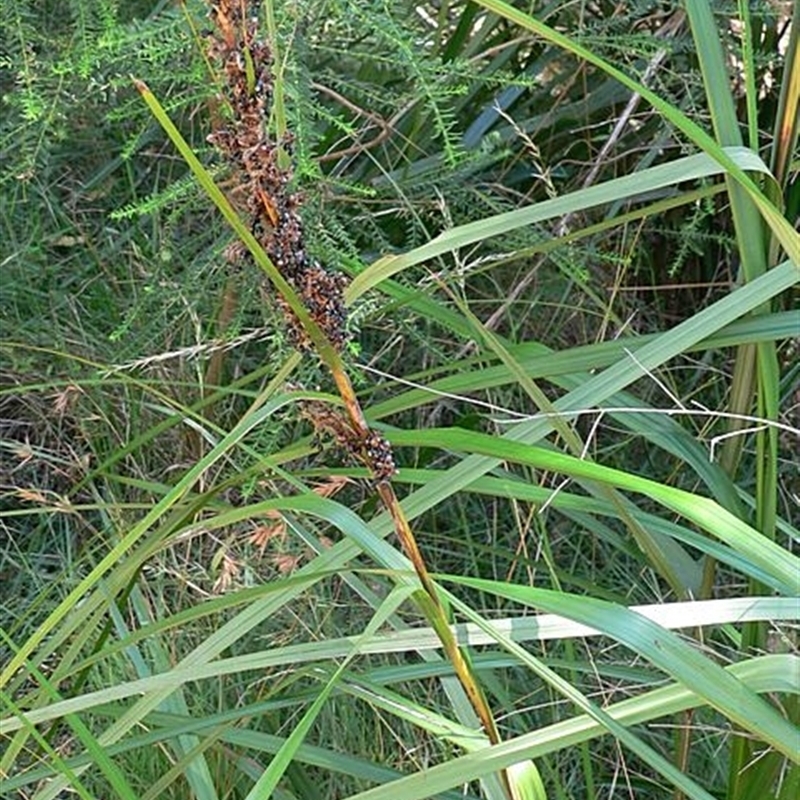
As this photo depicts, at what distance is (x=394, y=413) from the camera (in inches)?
42.6

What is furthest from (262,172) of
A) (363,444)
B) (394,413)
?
(394,413)

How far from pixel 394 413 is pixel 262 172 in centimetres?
64

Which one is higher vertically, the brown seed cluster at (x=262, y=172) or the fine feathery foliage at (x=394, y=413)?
the brown seed cluster at (x=262, y=172)

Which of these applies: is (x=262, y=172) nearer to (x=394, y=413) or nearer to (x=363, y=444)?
(x=363, y=444)

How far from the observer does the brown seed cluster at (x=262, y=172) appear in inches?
17.5

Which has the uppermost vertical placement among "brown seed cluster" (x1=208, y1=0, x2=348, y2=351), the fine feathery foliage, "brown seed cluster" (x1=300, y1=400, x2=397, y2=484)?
"brown seed cluster" (x1=208, y1=0, x2=348, y2=351)

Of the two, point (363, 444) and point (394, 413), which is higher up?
point (363, 444)

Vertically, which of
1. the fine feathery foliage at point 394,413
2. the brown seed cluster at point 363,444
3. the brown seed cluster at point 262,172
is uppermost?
the brown seed cluster at point 262,172

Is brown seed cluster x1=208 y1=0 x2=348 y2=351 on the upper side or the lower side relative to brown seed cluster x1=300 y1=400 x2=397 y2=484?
upper

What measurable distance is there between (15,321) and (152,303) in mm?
190

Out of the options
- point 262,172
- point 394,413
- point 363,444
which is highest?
point 262,172

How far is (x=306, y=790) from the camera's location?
0.88 metres

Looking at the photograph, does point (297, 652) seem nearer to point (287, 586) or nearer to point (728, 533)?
point (287, 586)

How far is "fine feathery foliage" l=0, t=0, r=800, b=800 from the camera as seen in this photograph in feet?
1.79
